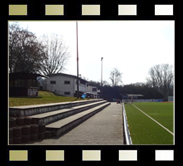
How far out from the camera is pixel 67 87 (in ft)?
115

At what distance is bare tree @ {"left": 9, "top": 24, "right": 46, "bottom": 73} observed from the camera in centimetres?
A: 2631

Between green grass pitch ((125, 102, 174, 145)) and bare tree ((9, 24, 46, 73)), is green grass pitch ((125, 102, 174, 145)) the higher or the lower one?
the lower one

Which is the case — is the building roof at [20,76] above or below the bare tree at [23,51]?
below

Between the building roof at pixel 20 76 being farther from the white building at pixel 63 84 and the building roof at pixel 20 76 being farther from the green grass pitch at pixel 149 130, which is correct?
the white building at pixel 63 84

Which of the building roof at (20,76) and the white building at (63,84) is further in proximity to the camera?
the white building at (63,84)

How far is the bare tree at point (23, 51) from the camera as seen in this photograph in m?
26.3

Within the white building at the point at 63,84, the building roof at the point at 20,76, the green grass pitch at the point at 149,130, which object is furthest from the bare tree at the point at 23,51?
the green grass pitch at the point at 149,130

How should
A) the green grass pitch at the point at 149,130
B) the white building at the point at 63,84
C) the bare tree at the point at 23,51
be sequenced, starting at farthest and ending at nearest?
the white building at the point at 63,84
the bare tree at the point at 23,51
the green grass pitch at the point at 149,130

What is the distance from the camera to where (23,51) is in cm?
2800

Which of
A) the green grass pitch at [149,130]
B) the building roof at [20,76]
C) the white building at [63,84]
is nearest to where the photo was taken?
the green grass pitch at [149,130]

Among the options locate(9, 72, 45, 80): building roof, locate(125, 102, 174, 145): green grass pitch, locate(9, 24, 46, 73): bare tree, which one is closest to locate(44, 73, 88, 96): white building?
locate(9, 24, 46, 73): bare tree

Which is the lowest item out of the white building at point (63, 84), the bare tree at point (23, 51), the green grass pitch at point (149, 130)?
the green grass pitch at point (149, 130)

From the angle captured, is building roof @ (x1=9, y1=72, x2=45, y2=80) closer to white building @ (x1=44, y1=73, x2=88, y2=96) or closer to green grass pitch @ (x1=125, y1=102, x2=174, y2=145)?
green grass pitch @ (x1=125, y1=102, x2=174, y2=145)

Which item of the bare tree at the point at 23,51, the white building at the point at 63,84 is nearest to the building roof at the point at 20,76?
the bare tree at the point at 23,51
